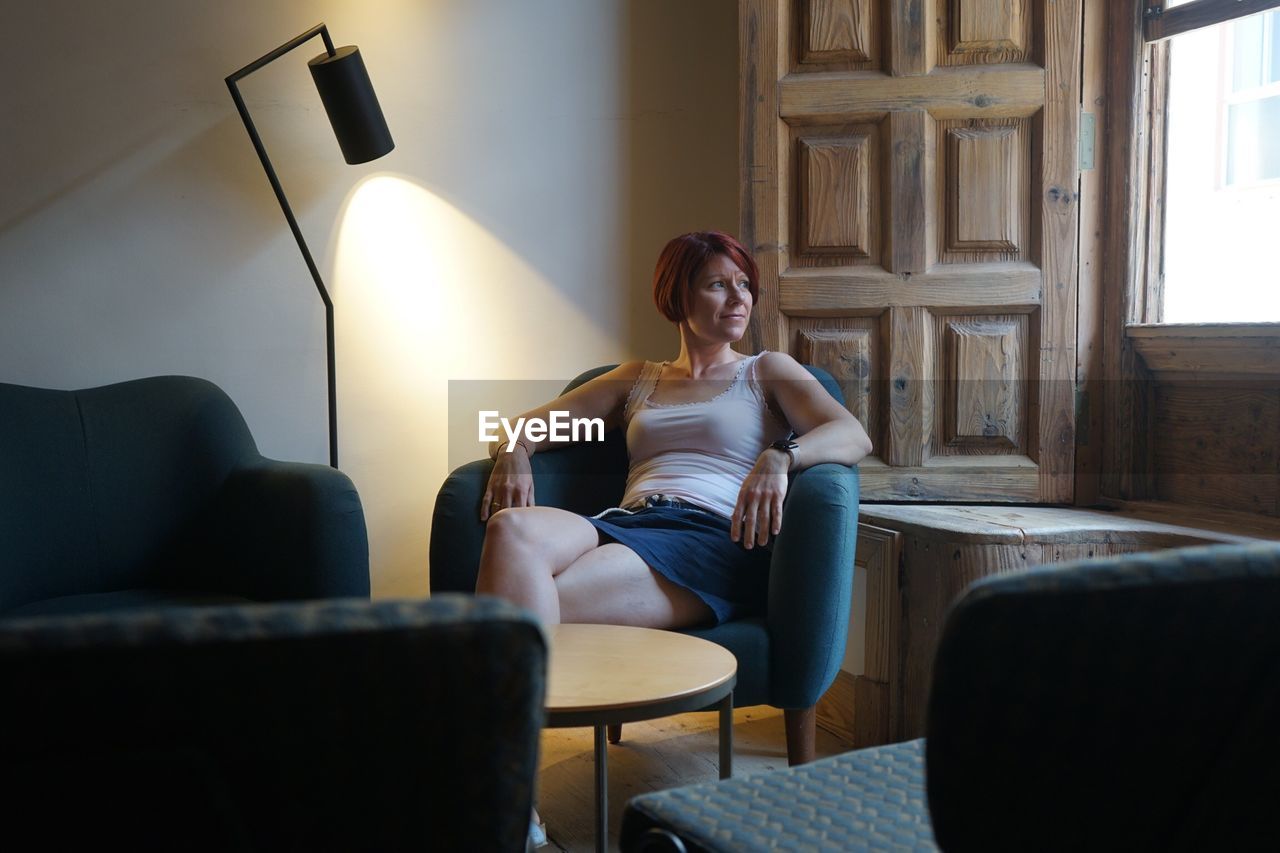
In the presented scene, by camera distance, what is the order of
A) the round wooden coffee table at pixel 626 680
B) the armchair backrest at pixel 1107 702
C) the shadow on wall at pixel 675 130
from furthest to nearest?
the shadow on wall at pixel 675 130 < the round wooden coffee table at pixel 626 680 < the armchair backrest at pixel 1107 702

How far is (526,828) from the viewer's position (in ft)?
2.16

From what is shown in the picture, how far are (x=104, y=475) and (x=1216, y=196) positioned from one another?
2.59 m

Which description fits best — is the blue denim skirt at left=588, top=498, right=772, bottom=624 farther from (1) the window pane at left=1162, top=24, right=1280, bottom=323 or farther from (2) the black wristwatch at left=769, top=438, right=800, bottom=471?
(1) the window pane at left=1162, top=24, right=1280, bottom=323

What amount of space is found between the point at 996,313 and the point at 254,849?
244 cm

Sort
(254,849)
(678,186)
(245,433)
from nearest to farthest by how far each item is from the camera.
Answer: (254,849), (245,433), (678,186)

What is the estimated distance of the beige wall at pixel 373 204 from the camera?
264cm

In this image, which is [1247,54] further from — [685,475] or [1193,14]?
[685,475]

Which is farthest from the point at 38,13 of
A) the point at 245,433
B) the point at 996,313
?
the point at 996,313

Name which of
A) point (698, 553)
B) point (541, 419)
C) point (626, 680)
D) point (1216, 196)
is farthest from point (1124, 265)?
point (626, 680)

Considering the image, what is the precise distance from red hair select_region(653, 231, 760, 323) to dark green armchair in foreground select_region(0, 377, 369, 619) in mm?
869

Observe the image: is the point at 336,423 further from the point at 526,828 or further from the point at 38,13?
the point at 526,828

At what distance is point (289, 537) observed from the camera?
222 centimetres

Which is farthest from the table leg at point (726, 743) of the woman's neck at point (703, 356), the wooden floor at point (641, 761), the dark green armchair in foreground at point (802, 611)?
the woman's neck at point (703, 356)

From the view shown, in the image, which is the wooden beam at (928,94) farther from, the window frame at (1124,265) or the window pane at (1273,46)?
the window pane at (1273,46)
